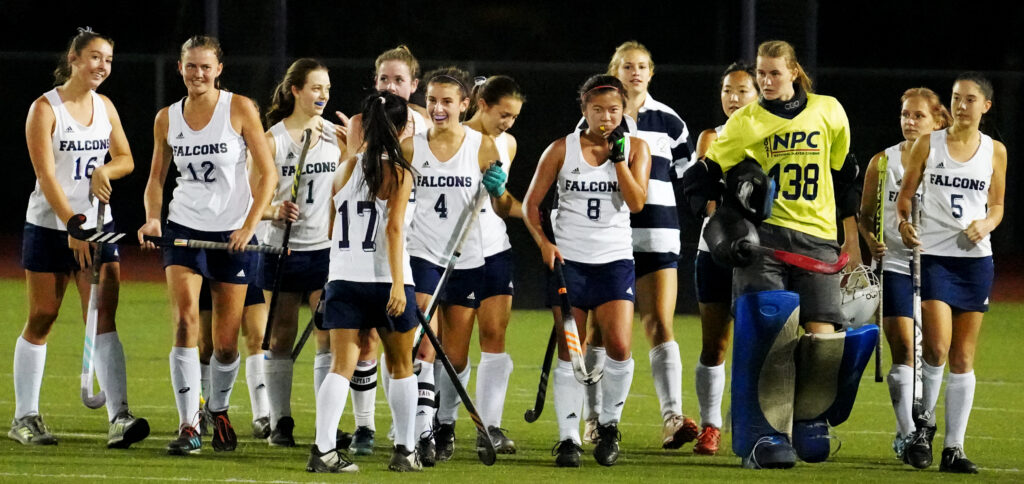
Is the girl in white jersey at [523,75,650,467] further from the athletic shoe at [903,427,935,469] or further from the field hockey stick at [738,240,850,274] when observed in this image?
the athletic shoe at [903,427,935,469]

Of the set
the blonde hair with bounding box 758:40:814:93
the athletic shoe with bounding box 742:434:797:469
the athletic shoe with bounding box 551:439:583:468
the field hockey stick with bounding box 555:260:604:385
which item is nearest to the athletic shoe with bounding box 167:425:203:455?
the athletic shoe with bounding box 551:439:583:468

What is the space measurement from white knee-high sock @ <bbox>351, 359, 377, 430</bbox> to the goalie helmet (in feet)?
6.55

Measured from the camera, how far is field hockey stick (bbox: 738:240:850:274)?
604cm

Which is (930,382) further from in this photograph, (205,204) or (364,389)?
(205,204)

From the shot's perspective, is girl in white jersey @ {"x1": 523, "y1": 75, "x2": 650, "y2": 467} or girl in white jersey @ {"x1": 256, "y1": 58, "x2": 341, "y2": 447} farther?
girl in white jersey @ {"x1": 256, "y1": 58, "x2": 341, "y2": 447}

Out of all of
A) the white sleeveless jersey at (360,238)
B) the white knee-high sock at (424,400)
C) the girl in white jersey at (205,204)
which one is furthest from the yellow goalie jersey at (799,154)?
the girl in white jersey at (205,204)

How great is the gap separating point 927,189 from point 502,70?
959 cm

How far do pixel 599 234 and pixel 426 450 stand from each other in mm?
1201

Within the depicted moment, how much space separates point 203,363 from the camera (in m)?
7.31

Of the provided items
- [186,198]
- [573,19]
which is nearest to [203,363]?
[186,198]

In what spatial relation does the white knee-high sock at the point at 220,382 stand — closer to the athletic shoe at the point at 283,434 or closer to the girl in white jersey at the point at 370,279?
the athletic shoe at the point at 283,434

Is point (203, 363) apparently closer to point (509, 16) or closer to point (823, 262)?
point (823, 262)

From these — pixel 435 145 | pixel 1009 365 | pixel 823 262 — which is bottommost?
pixel 1009 365

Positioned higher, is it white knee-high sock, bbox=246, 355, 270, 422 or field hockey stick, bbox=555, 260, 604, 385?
field hockey stick, bbox=555, 260, 604, 385
